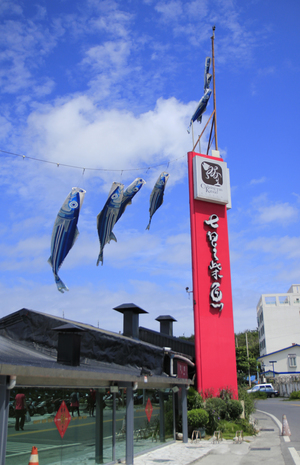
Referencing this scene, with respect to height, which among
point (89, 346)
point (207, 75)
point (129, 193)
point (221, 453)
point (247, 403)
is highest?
Result: point (207, 75)

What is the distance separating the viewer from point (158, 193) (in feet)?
71.3

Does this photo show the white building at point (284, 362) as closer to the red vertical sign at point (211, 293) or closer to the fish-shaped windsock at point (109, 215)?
the red vertical sign at point (211, 293)

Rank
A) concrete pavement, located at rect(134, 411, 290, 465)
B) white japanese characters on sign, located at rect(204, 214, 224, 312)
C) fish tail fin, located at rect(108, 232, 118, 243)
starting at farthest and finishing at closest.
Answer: white japanese characters on sign, located at rect(204, 214, 224, 312), fish tail fin, located at rect(108, 232, 118, 243), concrete pavement, located at rect(134, 411, 290, 465)

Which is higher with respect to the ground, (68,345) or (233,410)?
(68,345)

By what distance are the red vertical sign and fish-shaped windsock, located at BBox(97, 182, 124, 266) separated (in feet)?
16.9

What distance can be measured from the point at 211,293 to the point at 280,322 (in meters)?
49.5

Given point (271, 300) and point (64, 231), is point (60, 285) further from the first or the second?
point (271, 300)

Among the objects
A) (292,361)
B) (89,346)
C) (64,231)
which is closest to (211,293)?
(89,346)

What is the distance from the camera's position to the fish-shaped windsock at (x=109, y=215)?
1803 cm

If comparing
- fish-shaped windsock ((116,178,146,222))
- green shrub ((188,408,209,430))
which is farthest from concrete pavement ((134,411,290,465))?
fish-shaped windsock ((116,178,146,222))

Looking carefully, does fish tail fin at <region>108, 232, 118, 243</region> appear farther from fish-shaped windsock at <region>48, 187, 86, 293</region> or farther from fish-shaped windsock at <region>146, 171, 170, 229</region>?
fish-shaped windsock at <region>146, 171, 170, 229</region>

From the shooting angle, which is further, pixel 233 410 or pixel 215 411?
pixel 233 410

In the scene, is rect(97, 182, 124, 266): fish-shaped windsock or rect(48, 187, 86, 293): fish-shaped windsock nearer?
rect(48, 187, 86, 293): fish-shaped windsock

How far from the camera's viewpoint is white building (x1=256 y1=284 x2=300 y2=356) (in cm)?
6406
